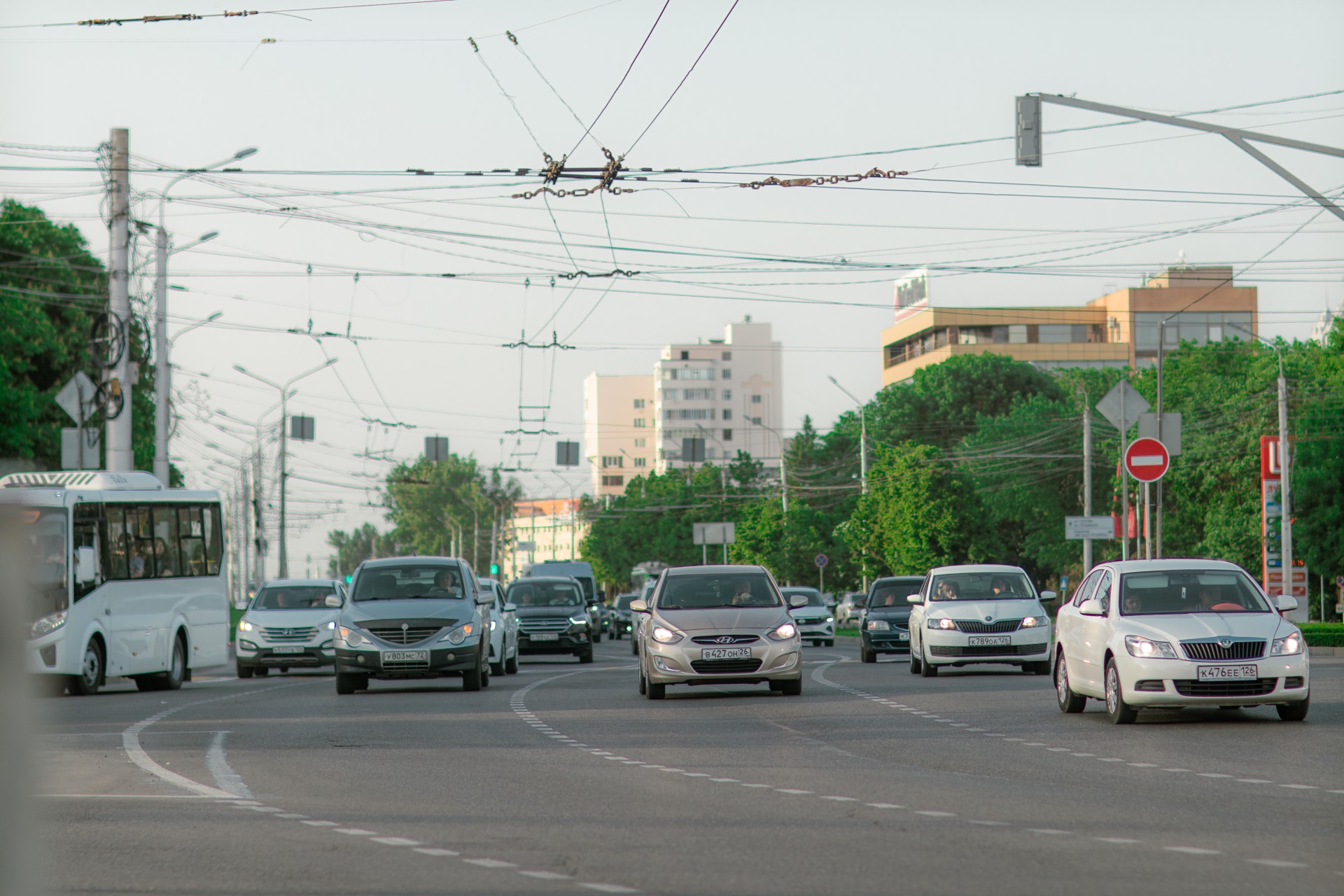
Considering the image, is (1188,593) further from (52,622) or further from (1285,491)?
(1285,491)

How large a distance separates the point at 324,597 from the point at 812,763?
21.9 m

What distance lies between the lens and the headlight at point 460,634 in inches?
960

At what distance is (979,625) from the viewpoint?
26375mm

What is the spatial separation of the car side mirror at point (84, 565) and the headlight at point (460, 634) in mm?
5224

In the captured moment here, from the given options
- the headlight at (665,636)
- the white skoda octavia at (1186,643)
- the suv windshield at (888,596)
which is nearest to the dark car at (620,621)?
the suv windshield at (888,596)

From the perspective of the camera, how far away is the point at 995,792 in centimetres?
1121

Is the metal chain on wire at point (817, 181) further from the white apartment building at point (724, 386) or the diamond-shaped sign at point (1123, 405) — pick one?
the white apartment building at point (724, 386)

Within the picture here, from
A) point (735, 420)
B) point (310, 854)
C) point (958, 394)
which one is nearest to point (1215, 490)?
point (958, 394)

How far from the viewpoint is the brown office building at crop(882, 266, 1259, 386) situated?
114688 mm

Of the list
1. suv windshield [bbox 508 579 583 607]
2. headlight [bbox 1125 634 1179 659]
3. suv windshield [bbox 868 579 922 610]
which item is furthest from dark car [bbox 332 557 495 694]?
suv windshield [bbox 508 579 583 607]

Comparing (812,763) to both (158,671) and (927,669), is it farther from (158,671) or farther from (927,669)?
(158,671)

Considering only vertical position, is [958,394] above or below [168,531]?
above

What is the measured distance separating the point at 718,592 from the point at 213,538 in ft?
35.1

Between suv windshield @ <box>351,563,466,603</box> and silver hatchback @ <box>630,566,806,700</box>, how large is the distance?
4.01 m
